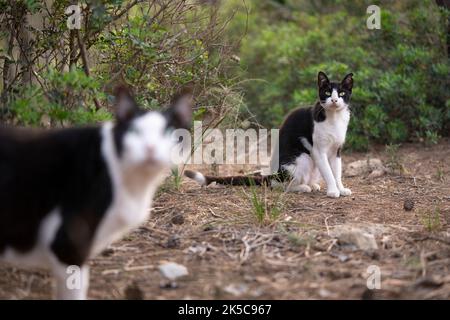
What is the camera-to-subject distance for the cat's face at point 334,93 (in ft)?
19.3

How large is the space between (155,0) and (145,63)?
2.08 feet

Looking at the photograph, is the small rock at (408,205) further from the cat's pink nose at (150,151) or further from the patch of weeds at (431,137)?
Answer: the cat's pink nose at (150,151)

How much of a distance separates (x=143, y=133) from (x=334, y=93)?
137 inches

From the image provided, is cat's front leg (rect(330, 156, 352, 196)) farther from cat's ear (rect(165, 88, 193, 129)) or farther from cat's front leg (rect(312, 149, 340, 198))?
cat's ear (rect(165, 88, 193, 129))

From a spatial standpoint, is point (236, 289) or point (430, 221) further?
point (430, 221)

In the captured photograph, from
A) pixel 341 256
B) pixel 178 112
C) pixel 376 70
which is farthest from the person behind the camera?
pixel 376 70

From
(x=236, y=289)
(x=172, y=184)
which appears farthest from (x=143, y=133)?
(x=172, y=184)

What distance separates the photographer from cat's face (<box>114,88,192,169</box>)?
105 inches

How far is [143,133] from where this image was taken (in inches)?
108

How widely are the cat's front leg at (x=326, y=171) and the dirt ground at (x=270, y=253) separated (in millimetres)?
191

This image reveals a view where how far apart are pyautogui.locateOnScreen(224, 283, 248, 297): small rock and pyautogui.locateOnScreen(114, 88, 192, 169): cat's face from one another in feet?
3.17

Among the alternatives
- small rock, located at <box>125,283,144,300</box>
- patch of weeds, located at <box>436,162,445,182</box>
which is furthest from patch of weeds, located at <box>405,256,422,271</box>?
patch of weeds, located at <box>436,162,445,182</box>

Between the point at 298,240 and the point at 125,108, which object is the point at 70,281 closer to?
the point at 125,108
